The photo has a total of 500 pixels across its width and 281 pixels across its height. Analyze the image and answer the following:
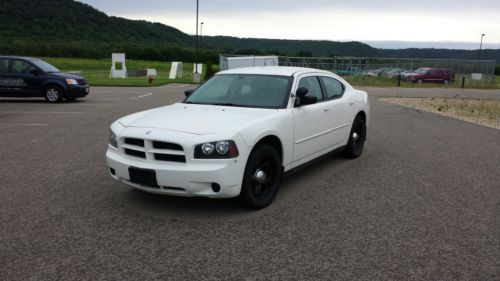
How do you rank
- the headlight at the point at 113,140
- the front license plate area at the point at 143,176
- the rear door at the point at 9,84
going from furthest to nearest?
the rear door at the point at 9,84 < the headlight at the point at 113,140 < the front license plate area at the point at 143,176

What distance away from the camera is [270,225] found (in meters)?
4.63

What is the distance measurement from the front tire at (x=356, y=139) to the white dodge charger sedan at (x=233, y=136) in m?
0.74

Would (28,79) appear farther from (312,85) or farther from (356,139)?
(312,85)

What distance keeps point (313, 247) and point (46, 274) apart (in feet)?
7.13

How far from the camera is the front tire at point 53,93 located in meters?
16.4

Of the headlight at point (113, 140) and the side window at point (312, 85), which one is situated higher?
the side window at point (312, 85)

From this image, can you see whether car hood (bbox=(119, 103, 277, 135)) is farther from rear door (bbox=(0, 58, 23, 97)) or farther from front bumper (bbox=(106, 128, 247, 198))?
rear door (bbox=(0, 58, 23, 97))

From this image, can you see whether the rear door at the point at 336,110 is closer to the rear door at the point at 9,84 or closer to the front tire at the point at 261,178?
the front tire at the point at 261,178

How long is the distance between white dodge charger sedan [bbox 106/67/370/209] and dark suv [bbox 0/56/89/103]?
11.6 metres


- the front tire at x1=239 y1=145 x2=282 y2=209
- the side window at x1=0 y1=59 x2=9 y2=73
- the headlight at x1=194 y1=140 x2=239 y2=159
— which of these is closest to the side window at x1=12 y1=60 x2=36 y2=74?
the side window at x1=0 y1=59 x2=9 y2=73

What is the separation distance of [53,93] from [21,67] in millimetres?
1447

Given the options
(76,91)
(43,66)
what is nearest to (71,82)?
(76,91)

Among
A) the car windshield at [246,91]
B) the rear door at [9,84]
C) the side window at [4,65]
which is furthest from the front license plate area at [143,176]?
the side window at [4,65]

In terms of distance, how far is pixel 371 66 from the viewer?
44.1 metres
